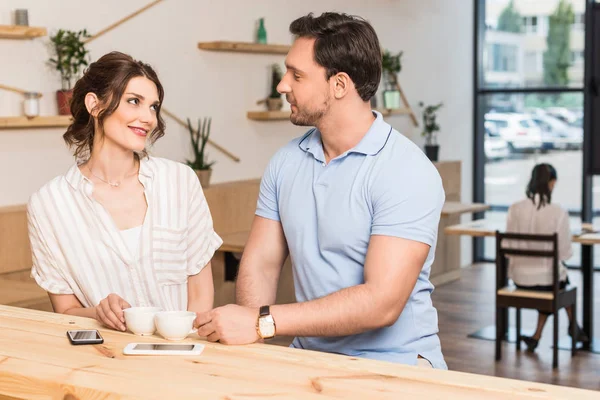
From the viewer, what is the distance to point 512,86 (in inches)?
366

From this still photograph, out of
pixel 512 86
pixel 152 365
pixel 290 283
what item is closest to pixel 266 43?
pixel 290 283

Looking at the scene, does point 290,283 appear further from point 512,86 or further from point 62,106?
point 512,86

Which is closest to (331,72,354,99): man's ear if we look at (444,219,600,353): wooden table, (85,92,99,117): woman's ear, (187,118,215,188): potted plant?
(85,92,99,117): woman's ear

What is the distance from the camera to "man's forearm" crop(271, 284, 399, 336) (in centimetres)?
212

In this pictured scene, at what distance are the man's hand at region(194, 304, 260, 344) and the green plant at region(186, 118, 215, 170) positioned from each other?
3.95 meters

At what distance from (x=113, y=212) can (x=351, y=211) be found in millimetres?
731

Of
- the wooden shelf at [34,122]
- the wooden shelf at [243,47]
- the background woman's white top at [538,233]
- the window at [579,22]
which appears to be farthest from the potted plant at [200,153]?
the window at [579,22]

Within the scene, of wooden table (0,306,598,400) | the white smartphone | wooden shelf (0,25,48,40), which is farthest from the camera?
wooden shelf (0,25,48,40)

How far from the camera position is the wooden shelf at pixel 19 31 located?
186 inches

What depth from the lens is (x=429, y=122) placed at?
28.6 ft

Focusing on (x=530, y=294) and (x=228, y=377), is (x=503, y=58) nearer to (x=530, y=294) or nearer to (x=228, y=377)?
(x=530, y=294)

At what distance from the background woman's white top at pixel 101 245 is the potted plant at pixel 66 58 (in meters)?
2.58

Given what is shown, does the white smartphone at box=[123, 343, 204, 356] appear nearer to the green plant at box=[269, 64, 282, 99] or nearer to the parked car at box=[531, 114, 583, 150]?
the green plant at box=[269, 64, 282, 99]

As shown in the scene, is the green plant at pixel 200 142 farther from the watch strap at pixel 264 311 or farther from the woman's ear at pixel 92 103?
the watch strap at pixel 264 311
